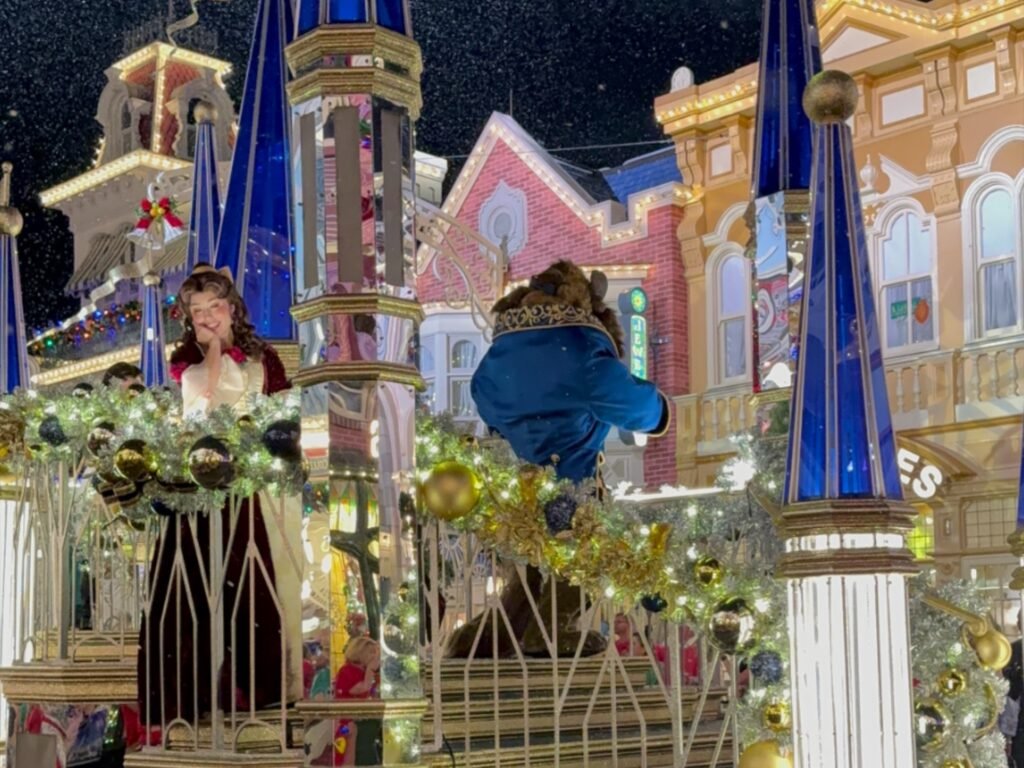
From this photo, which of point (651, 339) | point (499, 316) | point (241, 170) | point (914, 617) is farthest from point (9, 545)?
point (651, 339)

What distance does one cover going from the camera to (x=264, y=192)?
26.0 ft

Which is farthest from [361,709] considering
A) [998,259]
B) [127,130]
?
[127,130]

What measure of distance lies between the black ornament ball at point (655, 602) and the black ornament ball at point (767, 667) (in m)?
0.40

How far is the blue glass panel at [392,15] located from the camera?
14.4ft

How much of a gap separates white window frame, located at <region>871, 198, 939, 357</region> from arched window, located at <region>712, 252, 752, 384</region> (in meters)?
1.73

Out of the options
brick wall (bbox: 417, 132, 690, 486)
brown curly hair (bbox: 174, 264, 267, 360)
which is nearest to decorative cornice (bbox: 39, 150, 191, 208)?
brick wall (bbox: 417, 132, 690, 486)

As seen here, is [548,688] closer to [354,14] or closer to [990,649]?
[990,649]

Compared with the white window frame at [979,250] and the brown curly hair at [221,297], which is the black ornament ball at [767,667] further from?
the white window frame at [979,250]

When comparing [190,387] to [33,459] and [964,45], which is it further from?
[964,45]

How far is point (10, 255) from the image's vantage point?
8.84 metres

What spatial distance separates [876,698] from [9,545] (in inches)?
196

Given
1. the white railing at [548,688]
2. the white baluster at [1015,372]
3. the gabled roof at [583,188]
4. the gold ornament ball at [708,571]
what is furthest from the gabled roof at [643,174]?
the gold ornament ball at [708,571]

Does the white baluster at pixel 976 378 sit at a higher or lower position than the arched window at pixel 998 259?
lower

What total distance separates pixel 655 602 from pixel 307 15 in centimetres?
244
